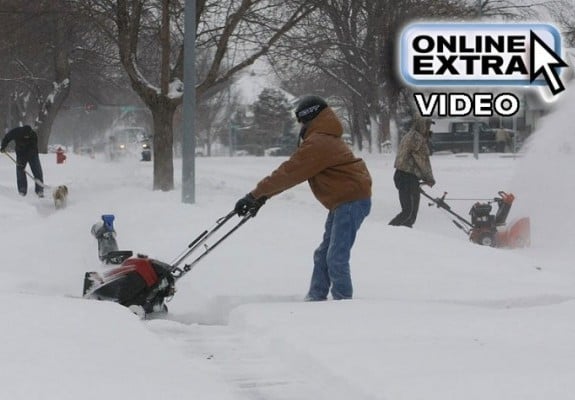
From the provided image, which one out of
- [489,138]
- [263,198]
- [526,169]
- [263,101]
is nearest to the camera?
[263,198]

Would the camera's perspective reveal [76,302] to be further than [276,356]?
Yes

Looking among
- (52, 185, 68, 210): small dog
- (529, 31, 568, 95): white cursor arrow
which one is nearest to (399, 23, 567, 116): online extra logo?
(529, 31, 568, 95): white cursor arrow

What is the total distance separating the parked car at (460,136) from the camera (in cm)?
4406

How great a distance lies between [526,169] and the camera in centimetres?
1477

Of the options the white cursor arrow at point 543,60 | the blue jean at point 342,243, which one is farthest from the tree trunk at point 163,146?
the blue jean at point 342,243

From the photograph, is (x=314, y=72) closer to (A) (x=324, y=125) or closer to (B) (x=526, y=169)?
(B) (x=526, y=169)

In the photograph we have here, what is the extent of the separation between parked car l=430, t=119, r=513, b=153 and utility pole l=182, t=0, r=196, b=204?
106 ft

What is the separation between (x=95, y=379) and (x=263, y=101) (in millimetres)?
67508

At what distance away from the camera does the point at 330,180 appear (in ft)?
20.8

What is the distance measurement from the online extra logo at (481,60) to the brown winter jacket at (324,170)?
8.99 meters

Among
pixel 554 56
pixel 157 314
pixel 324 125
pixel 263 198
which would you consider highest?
pixel 554 56

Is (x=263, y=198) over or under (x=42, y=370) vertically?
over

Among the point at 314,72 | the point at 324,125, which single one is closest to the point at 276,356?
the point at 324,125

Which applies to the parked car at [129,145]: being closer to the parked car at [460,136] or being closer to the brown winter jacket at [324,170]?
the parked car at [460,136]
